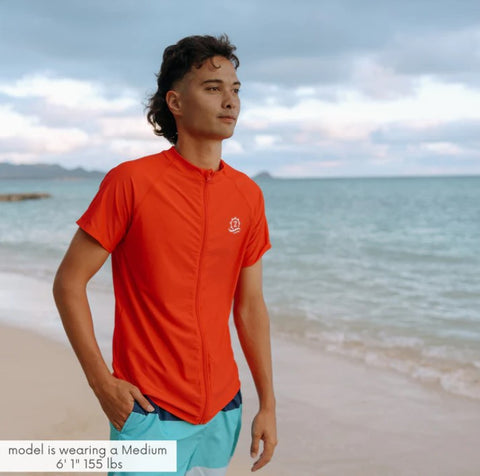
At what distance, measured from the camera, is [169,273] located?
196 centimetres

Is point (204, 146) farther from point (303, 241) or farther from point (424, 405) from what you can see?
point (303, 241)

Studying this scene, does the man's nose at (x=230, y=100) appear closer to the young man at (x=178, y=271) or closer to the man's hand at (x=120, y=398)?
the young man at (x=178, y=271)

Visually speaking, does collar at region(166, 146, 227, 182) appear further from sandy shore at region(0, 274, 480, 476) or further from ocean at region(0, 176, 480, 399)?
ocean at region(0, 176, 480, 399)

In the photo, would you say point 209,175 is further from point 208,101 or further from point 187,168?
point 208,101

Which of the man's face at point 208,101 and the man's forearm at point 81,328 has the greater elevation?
the man's face at point 208,101

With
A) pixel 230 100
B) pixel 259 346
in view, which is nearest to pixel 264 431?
pixel 259 346

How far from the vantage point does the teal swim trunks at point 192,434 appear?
190 centimetres

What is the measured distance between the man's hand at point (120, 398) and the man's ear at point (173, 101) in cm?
84

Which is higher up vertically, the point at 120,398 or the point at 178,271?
the point at 178,271

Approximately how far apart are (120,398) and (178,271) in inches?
16.0

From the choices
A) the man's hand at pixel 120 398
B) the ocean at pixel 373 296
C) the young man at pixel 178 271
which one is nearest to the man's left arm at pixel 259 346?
the young man at pixel 178 271

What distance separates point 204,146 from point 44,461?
3.23 meters

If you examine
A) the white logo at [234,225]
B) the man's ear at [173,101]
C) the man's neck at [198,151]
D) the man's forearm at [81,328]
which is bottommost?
the man's forearm at [81,328]

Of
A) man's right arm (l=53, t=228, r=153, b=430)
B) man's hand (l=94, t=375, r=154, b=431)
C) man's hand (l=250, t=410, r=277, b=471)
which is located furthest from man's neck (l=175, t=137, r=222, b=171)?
man's hand (l=250, t=410, r=277, b=471)
